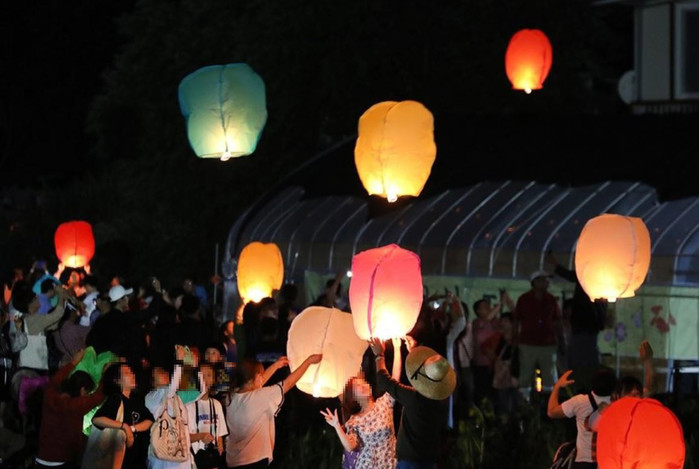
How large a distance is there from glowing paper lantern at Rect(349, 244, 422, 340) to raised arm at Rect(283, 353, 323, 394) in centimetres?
35

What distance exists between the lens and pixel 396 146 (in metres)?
14.6

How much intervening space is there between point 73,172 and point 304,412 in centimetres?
3464

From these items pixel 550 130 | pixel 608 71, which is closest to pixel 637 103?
pixel 550 130

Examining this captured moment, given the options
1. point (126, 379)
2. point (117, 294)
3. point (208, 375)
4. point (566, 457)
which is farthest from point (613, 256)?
point (117, 294)

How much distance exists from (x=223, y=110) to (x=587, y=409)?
17.4 feet

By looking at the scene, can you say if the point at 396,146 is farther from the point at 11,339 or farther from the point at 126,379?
the point at 11,339

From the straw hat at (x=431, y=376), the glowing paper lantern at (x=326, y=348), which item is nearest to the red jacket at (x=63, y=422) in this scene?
the glowing paper lantern at (x=326, y=348)

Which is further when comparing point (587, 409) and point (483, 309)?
point (483, 309)

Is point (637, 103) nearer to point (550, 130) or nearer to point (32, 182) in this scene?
point (550, 130)

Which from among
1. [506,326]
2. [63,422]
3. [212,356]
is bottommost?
[63,422]

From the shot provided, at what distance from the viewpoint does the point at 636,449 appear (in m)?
9.93

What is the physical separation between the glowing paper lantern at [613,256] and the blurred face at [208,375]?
4.16 metres

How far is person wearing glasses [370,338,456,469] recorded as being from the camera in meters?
10.9

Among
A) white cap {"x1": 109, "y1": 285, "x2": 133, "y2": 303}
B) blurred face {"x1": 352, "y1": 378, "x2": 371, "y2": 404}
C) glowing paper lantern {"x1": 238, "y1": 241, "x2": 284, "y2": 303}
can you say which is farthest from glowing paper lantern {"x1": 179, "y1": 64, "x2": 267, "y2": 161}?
blurred face {"x1": 352, "y1": 378, "x2": 371, "y2": 404}
